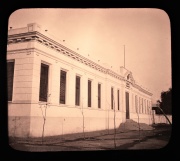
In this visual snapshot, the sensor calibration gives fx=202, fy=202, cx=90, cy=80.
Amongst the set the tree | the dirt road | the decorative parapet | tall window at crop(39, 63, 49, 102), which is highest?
the decorative parapet

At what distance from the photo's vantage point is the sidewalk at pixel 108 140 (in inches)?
135

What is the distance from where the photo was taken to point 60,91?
4016mm

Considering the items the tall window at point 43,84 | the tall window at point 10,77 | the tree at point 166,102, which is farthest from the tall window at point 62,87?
the tree at point 166,102

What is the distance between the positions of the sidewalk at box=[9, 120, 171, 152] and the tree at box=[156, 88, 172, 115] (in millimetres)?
291

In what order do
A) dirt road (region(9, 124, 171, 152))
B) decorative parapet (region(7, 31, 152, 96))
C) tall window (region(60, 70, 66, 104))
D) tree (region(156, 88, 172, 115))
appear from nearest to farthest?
dirt road (region(9, 124, 171, 152)) → decorative parapet (region(7, 31, 152, 96)) → tree (region(156, 88, 172, 115)) → tall window (region(60, 70, 66, 104))

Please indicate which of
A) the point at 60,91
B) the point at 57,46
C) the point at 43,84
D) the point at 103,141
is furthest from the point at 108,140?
the point at 57,46

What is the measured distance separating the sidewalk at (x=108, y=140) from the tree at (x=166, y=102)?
0.96 feet

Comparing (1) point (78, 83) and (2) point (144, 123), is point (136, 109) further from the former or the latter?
(1) point (78, 83)

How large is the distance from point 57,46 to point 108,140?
6.92ft

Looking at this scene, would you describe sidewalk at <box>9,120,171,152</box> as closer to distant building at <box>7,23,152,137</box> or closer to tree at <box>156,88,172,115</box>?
distant building at <box>7,23,152,137</box>

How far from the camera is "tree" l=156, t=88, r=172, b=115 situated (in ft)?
12.6

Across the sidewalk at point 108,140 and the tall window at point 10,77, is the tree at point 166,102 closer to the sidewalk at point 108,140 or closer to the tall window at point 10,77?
the sidewalk at point 108,140

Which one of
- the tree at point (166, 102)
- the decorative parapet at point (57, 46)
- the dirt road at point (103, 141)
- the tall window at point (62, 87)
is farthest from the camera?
the tall window at point (62, 87)

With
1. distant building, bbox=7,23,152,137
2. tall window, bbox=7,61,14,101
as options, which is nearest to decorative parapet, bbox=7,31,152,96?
distant building, bbox=7,23,152,137
